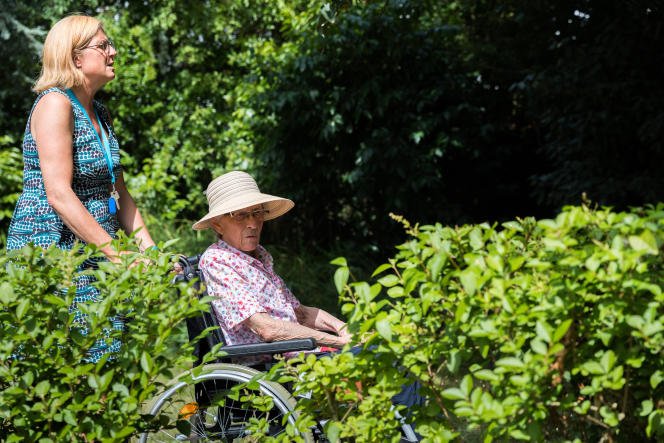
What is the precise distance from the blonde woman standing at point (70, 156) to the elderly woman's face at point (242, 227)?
480 mm

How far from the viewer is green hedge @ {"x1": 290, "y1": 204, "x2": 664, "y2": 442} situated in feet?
6.24

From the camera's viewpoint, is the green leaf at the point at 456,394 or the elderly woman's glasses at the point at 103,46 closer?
the green leaf at the point at 456,394

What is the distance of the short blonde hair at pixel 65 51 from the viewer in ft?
9.79

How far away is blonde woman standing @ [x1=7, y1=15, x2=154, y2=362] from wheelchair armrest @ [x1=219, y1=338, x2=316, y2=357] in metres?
0.43

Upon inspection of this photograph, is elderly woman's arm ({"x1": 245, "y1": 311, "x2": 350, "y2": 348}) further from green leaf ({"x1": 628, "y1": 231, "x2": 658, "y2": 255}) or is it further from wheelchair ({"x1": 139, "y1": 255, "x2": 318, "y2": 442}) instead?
green leaf ({"x1": 628, "y1": 231, "x2": 658, "y2": 255})

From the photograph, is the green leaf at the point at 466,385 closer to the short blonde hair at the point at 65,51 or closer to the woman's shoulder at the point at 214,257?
the woman's shoulder at the point at 214,257

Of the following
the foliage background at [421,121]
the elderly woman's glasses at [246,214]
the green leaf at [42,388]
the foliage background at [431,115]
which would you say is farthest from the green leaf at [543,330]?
the foliage background at [421,121]

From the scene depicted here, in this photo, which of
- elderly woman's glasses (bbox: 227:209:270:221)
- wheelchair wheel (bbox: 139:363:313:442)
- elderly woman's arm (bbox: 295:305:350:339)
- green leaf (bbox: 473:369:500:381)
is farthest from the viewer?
elderly woman's arm (bbox: 295:305:350:339)

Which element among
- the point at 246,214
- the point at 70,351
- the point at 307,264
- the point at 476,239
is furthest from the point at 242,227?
the point at 307,264

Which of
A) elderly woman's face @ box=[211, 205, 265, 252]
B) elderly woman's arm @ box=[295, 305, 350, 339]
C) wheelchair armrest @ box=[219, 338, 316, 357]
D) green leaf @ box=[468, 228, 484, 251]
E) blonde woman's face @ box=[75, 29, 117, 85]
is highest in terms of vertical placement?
blonde woman's face @ box=[75, 29, 117, 85]

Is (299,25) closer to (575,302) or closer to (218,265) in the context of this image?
(218,265)

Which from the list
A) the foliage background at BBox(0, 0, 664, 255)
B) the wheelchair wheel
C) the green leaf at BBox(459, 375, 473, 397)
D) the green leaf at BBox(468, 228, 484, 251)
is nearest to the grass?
the foliage background at BBox(0, 0, 664, 255)

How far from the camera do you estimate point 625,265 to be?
1836 mm

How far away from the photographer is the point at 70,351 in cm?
228
